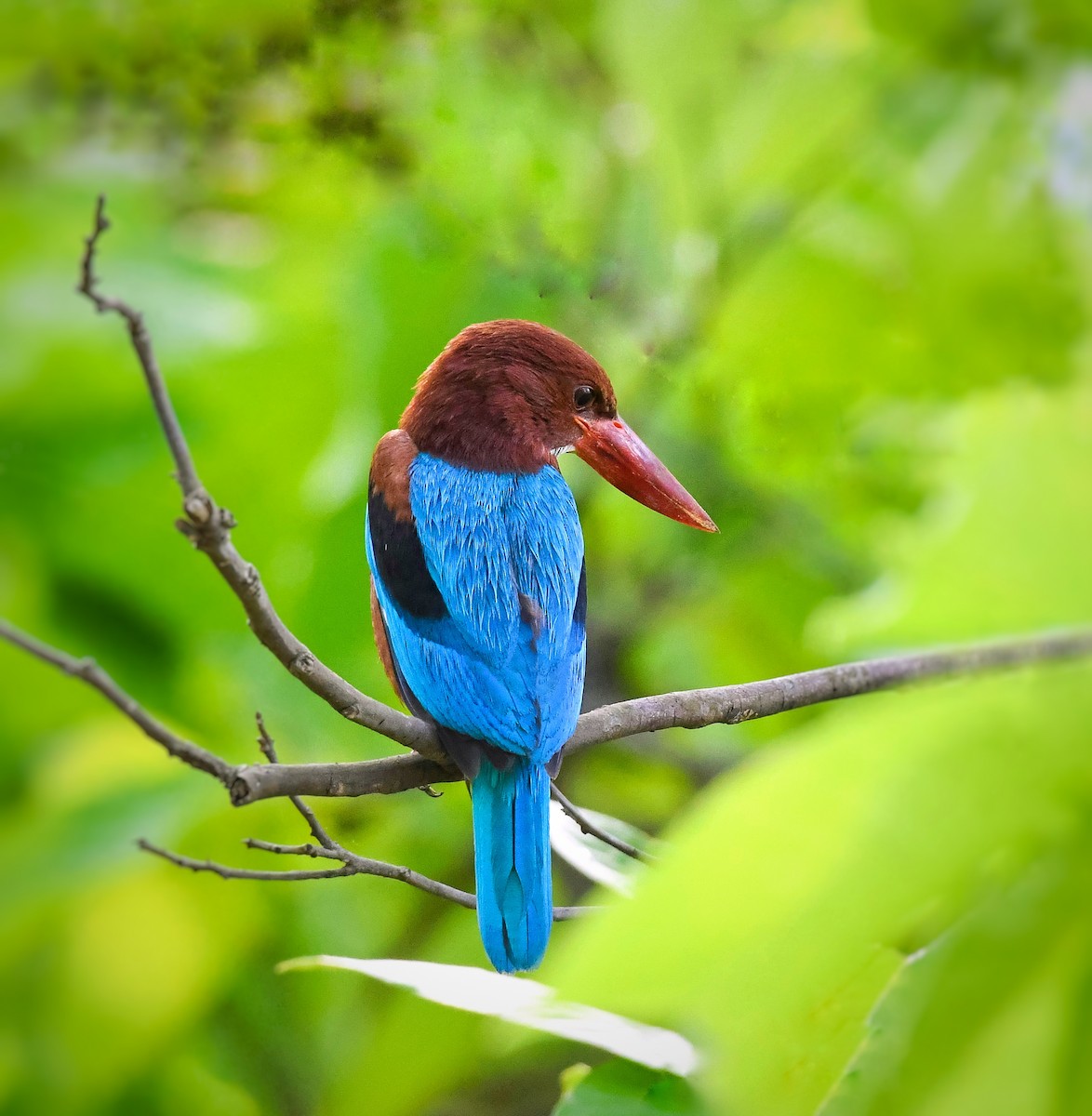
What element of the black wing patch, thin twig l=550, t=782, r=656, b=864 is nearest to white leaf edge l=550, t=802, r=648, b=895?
thin twig l=550, t=782, r=656, b=864

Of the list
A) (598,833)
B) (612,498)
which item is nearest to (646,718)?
(598,833)

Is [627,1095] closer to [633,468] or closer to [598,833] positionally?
[598,833]

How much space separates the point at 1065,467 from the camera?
144 millimetres

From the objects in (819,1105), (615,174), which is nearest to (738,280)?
(615,174)

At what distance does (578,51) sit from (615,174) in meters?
0.07

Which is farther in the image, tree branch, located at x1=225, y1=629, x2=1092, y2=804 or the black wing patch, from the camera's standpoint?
the black wing patch

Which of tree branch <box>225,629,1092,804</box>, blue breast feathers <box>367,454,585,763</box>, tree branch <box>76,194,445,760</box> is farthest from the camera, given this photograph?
→ blue breast feathers <box>367,454,585,763</box>

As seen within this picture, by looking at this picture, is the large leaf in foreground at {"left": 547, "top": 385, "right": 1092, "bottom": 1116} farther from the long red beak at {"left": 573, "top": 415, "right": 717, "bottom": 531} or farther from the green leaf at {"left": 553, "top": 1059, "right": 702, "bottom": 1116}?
the long red beak at {"left": 573, "top": 415, "right": 717, "bottom": 531}

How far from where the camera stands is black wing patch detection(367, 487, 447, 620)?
51 cm

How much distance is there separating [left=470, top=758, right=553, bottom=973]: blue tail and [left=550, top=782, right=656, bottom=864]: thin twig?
2cm

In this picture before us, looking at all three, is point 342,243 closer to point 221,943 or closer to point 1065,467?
point 221,943

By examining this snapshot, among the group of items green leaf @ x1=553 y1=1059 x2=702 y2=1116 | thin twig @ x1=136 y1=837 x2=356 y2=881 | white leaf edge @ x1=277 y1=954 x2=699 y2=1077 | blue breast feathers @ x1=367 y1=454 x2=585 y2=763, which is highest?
blue breast feathers @ x1=367 y1=454 x2=585 y2=763

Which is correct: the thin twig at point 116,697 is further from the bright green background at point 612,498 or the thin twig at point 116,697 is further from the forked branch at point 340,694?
the bright green background at point 612,498

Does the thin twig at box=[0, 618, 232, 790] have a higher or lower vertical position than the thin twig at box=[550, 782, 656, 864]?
lower
